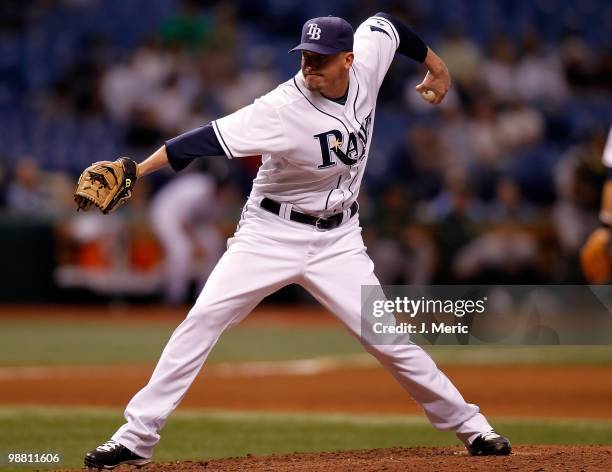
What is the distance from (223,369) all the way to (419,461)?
5779 mm

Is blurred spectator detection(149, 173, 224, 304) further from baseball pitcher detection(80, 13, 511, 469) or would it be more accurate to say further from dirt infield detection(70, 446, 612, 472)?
baseball pitcher detection(80, 13, 511, 469)

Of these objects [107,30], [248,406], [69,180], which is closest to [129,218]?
[69,180]

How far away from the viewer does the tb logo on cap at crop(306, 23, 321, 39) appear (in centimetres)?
503

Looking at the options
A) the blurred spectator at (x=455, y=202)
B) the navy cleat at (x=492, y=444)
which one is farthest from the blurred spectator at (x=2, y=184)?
the navy cleat at (x=492, y=444)

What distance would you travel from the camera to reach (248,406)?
8.73 meters

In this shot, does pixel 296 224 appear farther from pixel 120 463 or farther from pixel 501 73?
pixel 501 73

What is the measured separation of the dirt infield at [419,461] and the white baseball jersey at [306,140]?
116 cm

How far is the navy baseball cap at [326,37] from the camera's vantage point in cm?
500

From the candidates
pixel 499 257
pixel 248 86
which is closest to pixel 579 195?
pixel 499 257

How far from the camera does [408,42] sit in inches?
224

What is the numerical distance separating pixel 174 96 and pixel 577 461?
37.8 feet

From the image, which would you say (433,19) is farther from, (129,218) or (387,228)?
(129,218)

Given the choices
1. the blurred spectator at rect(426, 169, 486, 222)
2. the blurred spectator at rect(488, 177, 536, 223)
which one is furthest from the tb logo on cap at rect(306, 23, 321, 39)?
the blurred spectator at rect(488, 177, 536, 223)

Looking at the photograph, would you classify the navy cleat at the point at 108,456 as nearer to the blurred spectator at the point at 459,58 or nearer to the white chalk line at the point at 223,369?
the white chalk line at the point at 223,369
